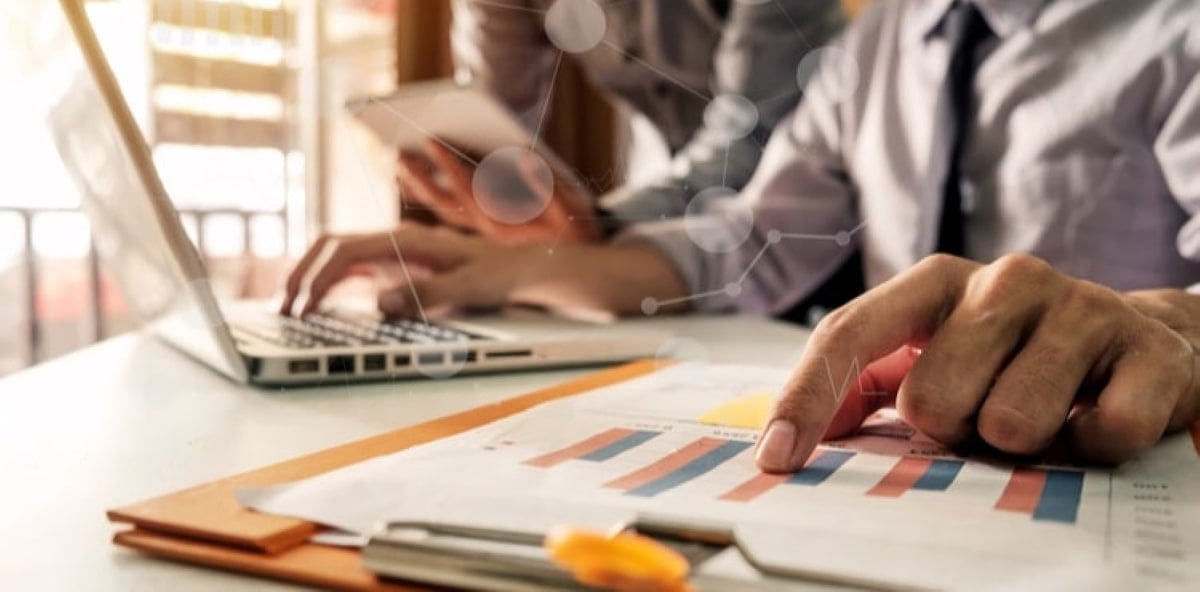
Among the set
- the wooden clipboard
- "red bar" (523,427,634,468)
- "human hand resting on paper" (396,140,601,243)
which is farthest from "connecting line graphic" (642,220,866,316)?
the wooden clipboard

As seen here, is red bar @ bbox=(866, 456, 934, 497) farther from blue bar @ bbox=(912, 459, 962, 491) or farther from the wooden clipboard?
the wooden clipboard

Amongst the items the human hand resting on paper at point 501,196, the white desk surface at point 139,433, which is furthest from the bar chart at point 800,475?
the human hand resting on paper at point 501,196

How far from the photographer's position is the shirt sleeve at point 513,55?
147 centimetres

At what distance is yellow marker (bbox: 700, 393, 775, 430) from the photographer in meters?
0.42

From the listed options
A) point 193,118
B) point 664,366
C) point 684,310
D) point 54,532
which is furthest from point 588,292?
point 193,118

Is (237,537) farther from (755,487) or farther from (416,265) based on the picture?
(416,265)

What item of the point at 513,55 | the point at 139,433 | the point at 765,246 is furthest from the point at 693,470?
the point at 513,55

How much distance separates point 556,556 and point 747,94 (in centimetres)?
100

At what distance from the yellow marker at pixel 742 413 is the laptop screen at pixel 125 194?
10.6 inches

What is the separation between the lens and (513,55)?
1493 millimetres

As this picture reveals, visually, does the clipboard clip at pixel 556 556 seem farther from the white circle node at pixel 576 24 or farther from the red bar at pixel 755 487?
the white circle node at pixel 576 24

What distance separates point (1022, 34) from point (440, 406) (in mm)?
596

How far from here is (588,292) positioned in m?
0.93

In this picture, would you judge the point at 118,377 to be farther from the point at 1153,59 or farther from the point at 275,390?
the point at 1153,59
